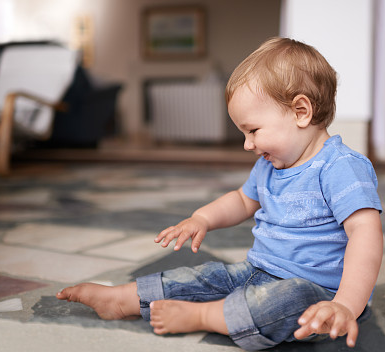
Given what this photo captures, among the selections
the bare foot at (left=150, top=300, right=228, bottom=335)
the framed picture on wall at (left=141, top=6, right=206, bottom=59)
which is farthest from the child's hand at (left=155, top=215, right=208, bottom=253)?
the framed picture on wall at (left=141, top=6, right=206, bottom=59)

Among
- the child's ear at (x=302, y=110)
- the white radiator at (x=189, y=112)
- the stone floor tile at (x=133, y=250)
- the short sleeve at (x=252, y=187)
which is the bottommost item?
the white radiator at (x=189, y=112)

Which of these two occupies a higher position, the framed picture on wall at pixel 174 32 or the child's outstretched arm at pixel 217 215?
the framed picture on wall at pixel 174 32

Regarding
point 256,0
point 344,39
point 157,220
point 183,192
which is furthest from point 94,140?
point 256,0

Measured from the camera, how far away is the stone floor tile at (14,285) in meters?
1.02

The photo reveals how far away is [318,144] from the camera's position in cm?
88

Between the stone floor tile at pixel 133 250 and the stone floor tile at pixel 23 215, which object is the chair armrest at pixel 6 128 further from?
the stone floor tile at pixel 133 250

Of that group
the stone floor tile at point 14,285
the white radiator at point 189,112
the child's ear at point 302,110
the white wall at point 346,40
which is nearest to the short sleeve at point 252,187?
the child's ear at point 302,110

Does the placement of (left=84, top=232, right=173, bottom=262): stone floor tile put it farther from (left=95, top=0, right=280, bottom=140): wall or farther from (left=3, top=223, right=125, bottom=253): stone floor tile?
(left=95, top=0, right=280, bottom=140): wall

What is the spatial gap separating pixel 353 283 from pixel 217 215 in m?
0.35

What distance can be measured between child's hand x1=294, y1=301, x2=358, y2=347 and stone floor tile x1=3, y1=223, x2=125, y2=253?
856 mm

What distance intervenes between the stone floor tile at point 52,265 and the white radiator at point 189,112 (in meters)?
5.08

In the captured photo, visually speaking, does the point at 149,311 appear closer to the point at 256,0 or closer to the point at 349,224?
the point at 349,224

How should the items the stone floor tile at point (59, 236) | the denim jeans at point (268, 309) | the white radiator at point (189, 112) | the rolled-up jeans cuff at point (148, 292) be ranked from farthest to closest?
the white radiator at point (189, 112), the stone floor tile at point (59, 236), the rolled-up jeans cuff at point (148, 292), the denim jeans at point (268, 309)

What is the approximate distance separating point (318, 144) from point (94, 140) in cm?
391
